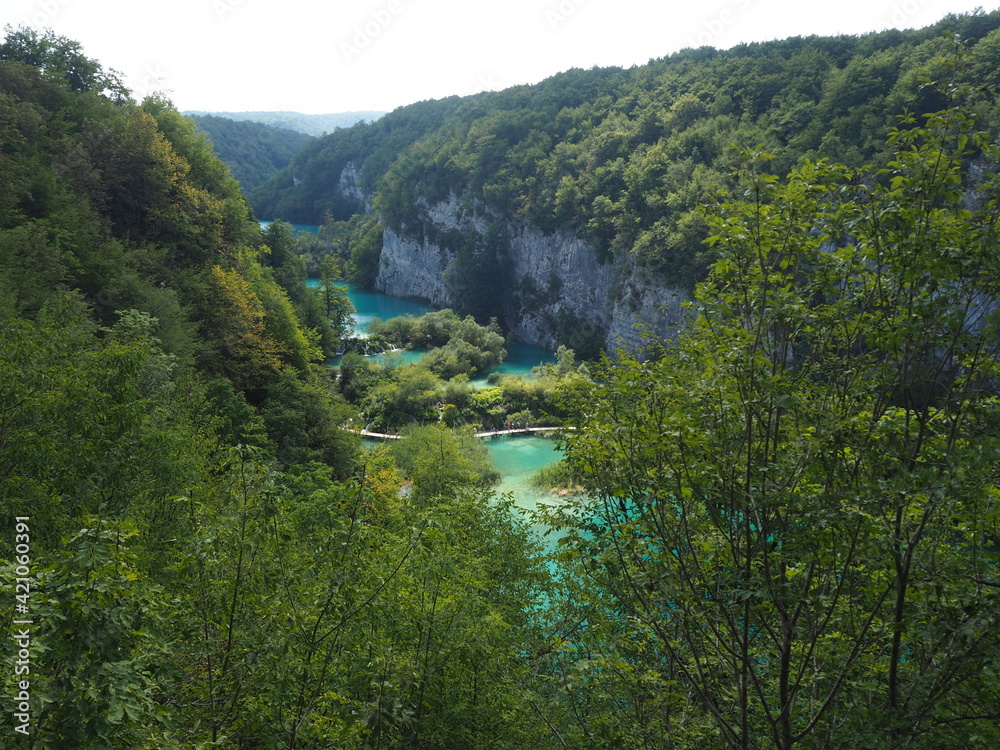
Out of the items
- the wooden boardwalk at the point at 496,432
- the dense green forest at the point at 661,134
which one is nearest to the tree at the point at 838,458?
the dense green forest at the point at 661,134

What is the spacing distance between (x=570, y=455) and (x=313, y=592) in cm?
272

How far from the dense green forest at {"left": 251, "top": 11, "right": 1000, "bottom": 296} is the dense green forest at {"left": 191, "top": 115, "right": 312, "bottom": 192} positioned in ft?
246

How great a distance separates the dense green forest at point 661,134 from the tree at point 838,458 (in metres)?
26.5

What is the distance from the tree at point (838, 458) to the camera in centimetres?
385

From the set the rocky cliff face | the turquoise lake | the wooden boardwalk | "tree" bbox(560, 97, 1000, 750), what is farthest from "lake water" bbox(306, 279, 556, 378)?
"tree" bbox(560, 97, 1000, 750)

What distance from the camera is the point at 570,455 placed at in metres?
5.44

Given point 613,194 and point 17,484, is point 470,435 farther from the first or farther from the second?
point 613,194

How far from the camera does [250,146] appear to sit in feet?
544

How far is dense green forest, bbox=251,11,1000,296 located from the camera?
43.5 m

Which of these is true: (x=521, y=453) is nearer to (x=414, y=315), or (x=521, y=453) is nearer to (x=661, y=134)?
(x=661, y=134)

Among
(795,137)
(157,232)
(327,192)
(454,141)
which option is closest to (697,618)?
(157,232)

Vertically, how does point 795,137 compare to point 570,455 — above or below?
above

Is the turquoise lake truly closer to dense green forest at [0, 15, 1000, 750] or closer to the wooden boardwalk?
the wooden boardwalk

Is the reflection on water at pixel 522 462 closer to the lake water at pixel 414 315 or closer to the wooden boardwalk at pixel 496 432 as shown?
the wooden boardwalk at pixel 496 432
